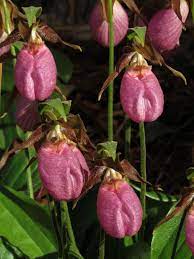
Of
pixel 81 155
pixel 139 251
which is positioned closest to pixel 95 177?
pixel 81 155

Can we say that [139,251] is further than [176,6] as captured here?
Yes

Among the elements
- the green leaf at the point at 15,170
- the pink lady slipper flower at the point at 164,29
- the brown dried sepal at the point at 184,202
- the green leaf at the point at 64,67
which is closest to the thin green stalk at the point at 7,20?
the pink lady slipper flower at the point at 164,29

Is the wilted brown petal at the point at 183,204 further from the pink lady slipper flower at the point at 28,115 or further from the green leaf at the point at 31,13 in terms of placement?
the green leaf at the point at 31,13

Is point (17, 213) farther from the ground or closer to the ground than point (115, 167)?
closer to the ground

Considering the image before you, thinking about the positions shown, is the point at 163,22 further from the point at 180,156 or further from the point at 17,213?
the point at 180,156

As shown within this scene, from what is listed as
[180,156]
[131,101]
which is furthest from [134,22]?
[180,156]

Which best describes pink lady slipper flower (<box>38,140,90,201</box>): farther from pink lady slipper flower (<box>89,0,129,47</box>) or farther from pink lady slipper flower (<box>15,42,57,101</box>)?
pink lady slipper flower (<box>89,0,129,47</box>)

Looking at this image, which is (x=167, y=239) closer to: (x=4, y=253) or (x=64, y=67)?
(x=4, y=253)
